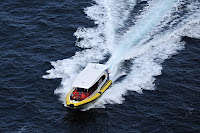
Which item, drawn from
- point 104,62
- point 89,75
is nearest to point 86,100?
point 89,75

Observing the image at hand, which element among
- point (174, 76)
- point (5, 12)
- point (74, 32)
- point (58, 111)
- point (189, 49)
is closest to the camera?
point (58, 111)

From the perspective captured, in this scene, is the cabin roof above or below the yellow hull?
above

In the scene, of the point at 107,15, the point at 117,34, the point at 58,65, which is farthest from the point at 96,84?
the point at 107,15

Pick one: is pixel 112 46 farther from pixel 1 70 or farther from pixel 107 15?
pixel 1 70

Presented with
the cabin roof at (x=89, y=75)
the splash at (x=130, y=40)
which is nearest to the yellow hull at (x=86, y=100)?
the splash at (x=130, y=40)

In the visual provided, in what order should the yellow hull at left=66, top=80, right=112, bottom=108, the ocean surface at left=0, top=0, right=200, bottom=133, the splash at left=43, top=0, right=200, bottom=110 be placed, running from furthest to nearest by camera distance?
the splash at left=43, top=0, right=200, bottom=110 → the yellow hull at left=66, top=80, right=112, bottom=108 → the ocean surface at left=0, top=0, right=200, bottom=133

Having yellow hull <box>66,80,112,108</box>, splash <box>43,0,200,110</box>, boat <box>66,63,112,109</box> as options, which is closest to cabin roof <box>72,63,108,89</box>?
boat <box>66,63,112,109</box>

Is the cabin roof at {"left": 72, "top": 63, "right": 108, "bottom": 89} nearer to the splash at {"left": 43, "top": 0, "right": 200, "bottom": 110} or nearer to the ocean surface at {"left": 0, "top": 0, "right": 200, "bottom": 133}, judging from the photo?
the splash at {"left": 43, "top": 0, "right": 200, "bottom": 110}
